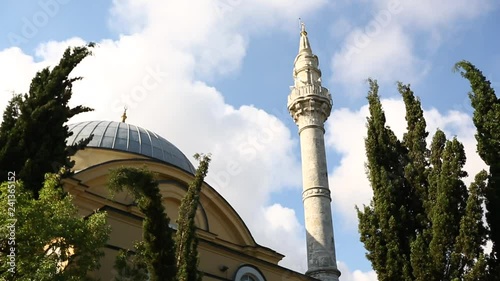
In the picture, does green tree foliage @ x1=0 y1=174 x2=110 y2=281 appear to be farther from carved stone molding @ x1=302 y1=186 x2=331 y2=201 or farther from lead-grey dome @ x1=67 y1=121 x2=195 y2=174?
carved stone molding @ x1=302 y1=186 x2=331 y2=201

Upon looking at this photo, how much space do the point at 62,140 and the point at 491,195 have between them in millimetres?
8728

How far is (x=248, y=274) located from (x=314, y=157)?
7.26 metres

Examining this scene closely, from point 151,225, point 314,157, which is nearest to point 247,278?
point 151,225

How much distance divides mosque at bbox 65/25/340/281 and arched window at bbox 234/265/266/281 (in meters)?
0.02

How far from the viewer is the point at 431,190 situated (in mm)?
12062

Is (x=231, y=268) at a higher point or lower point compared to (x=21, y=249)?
higher

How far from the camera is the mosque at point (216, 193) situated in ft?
46.6

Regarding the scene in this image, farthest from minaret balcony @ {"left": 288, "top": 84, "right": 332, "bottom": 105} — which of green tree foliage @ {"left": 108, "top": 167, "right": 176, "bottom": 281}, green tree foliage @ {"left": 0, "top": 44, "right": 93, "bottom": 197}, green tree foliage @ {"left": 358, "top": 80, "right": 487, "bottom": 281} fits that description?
green tree foliage @ {"left": 108, "top": 167, "right": 176, "bottom": 281}

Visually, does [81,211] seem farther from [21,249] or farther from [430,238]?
[430,238]

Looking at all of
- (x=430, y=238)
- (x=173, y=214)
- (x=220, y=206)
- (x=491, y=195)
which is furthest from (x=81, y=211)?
(x=491, y=195)

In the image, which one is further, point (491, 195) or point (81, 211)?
point (81, 211)

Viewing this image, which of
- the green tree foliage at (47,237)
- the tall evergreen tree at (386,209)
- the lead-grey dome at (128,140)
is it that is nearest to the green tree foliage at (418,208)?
the tall evergreen tree at (386,209)

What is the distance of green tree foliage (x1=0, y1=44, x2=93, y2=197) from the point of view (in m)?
10.6

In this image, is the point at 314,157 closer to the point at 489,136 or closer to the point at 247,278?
the point at 247,278
